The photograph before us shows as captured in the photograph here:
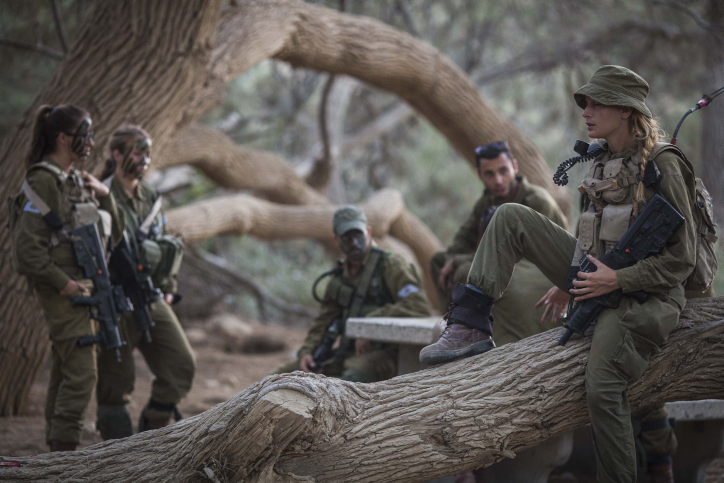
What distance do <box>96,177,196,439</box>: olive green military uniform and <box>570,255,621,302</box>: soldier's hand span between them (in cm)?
293

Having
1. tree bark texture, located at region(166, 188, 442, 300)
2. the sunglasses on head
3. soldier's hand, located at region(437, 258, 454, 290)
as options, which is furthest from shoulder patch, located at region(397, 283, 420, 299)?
tree bark texture, located at region(166, 188, 442, 300)

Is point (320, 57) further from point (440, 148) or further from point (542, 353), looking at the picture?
point (440, 148)

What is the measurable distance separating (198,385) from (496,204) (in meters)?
4.48

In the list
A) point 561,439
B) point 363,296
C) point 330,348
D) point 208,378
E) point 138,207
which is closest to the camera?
point 561,439

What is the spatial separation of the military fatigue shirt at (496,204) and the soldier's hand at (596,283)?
58.9 inches

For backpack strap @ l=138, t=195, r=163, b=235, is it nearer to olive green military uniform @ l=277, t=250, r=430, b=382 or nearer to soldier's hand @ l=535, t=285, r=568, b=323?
olive green military uniform @ l=277, t=250, r=430, b=382

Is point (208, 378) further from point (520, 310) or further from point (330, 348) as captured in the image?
point (520, 310)

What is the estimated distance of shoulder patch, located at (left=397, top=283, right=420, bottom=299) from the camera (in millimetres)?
4820

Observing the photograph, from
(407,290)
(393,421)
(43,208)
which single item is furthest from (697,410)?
(43,208)

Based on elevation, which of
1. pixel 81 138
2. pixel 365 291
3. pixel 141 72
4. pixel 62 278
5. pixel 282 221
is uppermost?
pixel 141 72

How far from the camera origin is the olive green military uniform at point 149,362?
179 inches

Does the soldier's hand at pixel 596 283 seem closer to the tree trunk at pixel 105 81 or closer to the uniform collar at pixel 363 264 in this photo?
the uniform collar at pixel 363 264

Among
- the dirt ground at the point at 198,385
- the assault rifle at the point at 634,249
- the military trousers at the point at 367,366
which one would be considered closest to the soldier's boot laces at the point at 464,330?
the assault rifle at the point at 634,249

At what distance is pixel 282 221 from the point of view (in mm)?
9273
